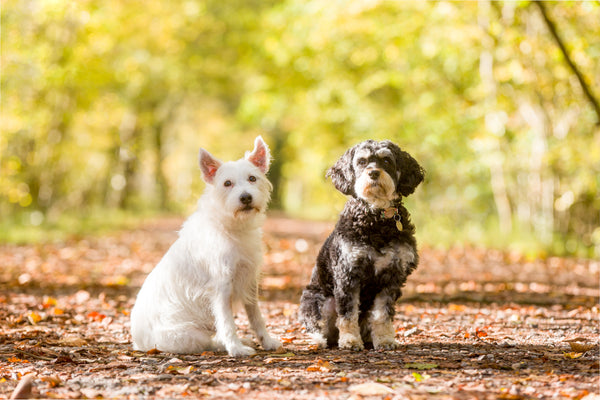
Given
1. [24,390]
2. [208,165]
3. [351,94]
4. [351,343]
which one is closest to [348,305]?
[351,343]

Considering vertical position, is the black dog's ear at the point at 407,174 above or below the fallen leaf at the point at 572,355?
above

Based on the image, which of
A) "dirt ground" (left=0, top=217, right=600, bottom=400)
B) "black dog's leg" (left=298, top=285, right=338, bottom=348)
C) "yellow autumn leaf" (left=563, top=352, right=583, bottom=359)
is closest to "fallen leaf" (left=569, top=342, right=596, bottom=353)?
"dirt ground" (left=0, top=217, right=600, bottom=400)

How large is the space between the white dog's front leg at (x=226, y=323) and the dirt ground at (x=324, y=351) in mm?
168

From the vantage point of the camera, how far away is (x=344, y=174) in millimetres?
5953

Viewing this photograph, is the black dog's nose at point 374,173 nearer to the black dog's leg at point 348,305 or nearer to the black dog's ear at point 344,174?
the black dog's ear at point 344,174

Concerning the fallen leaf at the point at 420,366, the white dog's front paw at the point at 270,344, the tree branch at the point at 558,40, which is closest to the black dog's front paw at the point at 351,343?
the white dog's front paw at the point at 270,344

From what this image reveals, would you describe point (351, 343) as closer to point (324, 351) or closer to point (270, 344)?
point (324, 351)

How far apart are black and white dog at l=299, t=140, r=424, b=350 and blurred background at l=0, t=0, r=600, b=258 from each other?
461cm

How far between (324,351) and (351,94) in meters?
17.7

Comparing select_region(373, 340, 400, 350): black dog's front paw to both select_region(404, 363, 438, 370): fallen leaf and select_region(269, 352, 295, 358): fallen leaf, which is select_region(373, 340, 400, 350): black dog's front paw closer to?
select_region(404, 363, 438, 370): fallen leaf

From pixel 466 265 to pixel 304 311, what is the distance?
8.07 m

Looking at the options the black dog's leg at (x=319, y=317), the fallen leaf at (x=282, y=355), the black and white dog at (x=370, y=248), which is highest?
the black and white dog at (x=370, y=248)

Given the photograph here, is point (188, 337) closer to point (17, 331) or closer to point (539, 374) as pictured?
point (17, 331)

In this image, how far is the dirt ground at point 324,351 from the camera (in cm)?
442
